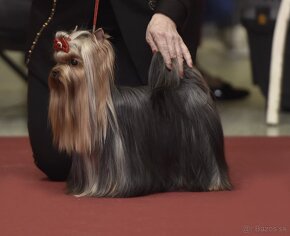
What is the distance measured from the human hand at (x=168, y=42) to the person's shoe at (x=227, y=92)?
2.22 m

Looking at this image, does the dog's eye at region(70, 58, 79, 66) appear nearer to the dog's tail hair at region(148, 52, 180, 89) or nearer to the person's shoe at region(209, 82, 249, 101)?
the dog's tail hair at region(148, 52, 180, 89)

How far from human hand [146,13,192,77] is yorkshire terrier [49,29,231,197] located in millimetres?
20

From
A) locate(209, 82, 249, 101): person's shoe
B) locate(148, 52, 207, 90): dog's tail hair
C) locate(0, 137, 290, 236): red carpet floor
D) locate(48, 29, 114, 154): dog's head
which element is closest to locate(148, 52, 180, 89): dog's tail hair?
locate(148, 52, 207, 90): dog's tail hair

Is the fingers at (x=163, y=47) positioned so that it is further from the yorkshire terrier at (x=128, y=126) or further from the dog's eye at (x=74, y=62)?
the dog's eye at (x=74, y=62)

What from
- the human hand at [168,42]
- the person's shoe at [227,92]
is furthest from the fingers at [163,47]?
the person's shoe at [227,92]

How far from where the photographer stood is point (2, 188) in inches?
97.3

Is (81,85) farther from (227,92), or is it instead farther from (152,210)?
(227,92)

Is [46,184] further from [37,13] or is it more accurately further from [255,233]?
[255,233]

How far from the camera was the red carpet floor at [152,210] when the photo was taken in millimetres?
2043

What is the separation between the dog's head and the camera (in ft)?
7.14

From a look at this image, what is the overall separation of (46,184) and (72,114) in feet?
1.37

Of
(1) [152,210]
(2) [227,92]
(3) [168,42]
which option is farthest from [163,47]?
(2) [227,92]

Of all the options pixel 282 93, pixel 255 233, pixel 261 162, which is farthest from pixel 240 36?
pixel 255 233

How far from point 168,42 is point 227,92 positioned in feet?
7.62
